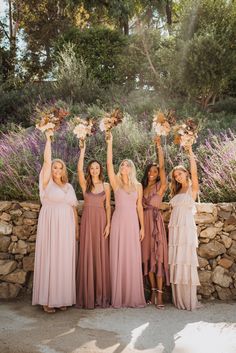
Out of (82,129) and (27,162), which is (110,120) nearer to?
(82,129)

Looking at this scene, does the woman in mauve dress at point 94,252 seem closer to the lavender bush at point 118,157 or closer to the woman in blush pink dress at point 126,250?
the woman in blush pink dress at point 126,250

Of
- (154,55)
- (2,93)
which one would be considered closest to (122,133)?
(2,93)

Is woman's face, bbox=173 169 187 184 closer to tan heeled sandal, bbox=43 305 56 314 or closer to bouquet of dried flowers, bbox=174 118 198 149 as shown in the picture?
bouquet of dried flowers, bbox=174 118 198 149

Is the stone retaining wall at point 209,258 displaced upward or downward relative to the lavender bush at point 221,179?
downward

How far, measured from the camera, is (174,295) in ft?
18.6

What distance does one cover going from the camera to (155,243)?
5668 millimetres

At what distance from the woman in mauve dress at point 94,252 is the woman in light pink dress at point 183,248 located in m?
0.81

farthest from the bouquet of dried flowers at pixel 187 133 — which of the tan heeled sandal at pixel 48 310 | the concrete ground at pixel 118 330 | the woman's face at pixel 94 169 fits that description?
the tan heeled sandal at pixel 48 310

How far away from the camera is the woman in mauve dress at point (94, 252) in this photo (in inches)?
217

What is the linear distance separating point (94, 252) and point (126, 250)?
391mm

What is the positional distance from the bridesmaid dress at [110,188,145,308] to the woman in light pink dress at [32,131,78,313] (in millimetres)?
497

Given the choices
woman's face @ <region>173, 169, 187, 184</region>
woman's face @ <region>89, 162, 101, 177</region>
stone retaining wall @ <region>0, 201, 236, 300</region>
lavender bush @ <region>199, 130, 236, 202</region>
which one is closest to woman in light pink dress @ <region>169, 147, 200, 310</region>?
woman's face @ <region>173, 169, 187, 184</region>

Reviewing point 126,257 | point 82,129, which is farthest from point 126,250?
point 82,129

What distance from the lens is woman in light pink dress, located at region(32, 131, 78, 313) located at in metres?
5.36
